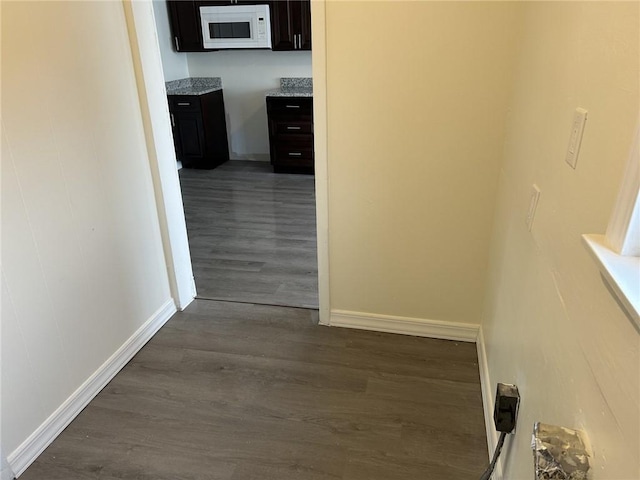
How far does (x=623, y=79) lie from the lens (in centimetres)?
82

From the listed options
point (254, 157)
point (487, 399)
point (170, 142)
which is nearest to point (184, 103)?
point (254, 157)

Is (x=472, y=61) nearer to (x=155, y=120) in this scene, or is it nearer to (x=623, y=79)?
(x=623, y=79)

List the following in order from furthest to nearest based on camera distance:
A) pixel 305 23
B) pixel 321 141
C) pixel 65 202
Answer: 1. pixel 305 23
2. pixel 321 141
3. pixel 65 202

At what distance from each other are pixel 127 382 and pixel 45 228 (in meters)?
0.79

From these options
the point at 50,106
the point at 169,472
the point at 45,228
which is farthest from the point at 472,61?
the point at 169,472

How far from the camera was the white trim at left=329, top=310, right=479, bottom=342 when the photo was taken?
7.75 ft

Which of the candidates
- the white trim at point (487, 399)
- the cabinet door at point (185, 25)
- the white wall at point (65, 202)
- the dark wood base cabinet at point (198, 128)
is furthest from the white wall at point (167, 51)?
the white trim at point (487, 399)

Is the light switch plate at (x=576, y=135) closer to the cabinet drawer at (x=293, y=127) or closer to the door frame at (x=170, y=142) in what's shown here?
the door frame at (x=170, y=142)

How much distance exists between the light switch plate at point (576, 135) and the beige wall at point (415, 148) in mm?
860

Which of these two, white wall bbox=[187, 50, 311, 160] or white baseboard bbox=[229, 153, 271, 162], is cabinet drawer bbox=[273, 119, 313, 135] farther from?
white baseboard bbox=[229, 153, 271, 162]

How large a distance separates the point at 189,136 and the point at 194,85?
757mm

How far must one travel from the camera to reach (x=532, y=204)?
141 centimetres

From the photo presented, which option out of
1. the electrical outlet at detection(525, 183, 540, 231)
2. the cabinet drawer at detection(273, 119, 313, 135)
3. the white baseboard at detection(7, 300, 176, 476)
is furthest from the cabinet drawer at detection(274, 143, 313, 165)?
the electrical outlet at detection(525, 183, 540, 231)

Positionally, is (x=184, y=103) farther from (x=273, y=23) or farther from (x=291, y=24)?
(x=291, y=24)
